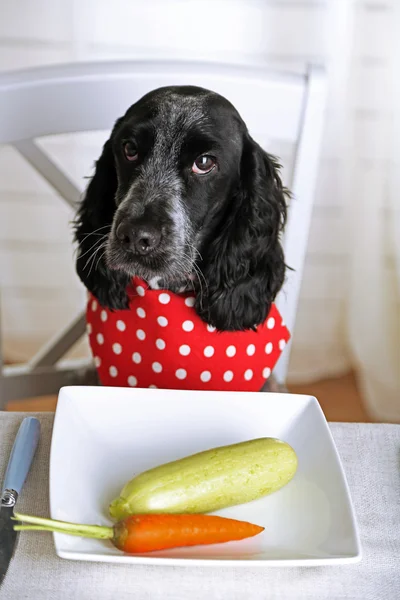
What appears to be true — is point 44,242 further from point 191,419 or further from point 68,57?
point 191,419

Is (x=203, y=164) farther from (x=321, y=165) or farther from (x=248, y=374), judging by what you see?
(x=321, y=165)

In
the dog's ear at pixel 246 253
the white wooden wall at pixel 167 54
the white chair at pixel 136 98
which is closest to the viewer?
the dog's ear at pixel 246 253

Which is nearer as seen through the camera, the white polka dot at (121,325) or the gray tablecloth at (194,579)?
the gray tablecloth at (194,579)

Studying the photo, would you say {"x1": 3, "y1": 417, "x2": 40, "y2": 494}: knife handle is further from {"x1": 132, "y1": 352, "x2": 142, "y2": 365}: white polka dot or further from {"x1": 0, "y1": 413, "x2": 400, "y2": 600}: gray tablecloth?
{"x1": 132, "y1": 352, "x2": 142, "y2": 365}: white polka dot

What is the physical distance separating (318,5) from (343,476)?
1471 millimetres

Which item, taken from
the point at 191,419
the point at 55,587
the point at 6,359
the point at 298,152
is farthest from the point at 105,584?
the point at 6,359

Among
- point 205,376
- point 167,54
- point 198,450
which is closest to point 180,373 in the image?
point 205,376

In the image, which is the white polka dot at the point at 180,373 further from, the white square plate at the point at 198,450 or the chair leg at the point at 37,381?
the chair leg at the point at 37,381

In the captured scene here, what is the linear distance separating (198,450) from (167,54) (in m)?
1.40

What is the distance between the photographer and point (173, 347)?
119cm

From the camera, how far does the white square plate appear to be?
720 millimetres

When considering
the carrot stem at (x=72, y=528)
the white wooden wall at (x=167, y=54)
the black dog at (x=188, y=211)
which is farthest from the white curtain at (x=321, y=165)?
the carrot stem at (x=72, y=528)

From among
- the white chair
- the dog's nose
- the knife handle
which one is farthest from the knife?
the white chair

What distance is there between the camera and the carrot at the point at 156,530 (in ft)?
2.26
